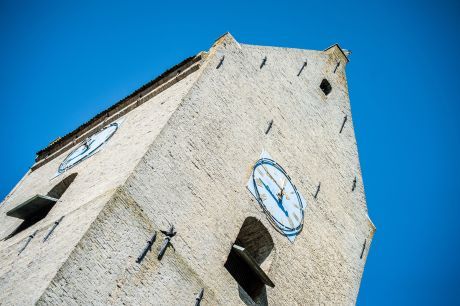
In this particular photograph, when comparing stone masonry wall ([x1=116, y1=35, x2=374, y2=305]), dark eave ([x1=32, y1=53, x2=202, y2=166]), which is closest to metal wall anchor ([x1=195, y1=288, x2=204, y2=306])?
stone masonry wall ([x1=116, y1=35, x2=374, y2=305])

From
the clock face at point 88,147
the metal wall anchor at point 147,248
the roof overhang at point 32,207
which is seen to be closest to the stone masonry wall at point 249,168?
the metal wall anchor at point 147,248

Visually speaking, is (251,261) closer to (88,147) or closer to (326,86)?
(88,147)

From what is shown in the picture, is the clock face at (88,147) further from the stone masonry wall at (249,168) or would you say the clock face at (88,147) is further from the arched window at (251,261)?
the arched window at (251,261)

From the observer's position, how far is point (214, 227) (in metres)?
7.81

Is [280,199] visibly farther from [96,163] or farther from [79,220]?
[79,220]

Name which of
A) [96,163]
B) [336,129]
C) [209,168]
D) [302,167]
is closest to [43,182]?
[96,163]

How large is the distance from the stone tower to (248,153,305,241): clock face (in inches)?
1.1

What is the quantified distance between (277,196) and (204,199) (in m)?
2.05

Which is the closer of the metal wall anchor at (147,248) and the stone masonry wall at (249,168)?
the metal wall anchor at (147,248)

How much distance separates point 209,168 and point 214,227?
1021 millimetres

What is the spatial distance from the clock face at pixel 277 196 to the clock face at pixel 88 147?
313cm

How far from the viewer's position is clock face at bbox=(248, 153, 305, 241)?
915cm

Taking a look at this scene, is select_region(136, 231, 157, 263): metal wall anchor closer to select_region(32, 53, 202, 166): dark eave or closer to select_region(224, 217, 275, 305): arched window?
select_region(224, 217, 275, 305): arched window

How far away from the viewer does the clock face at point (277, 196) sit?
9148 mm
